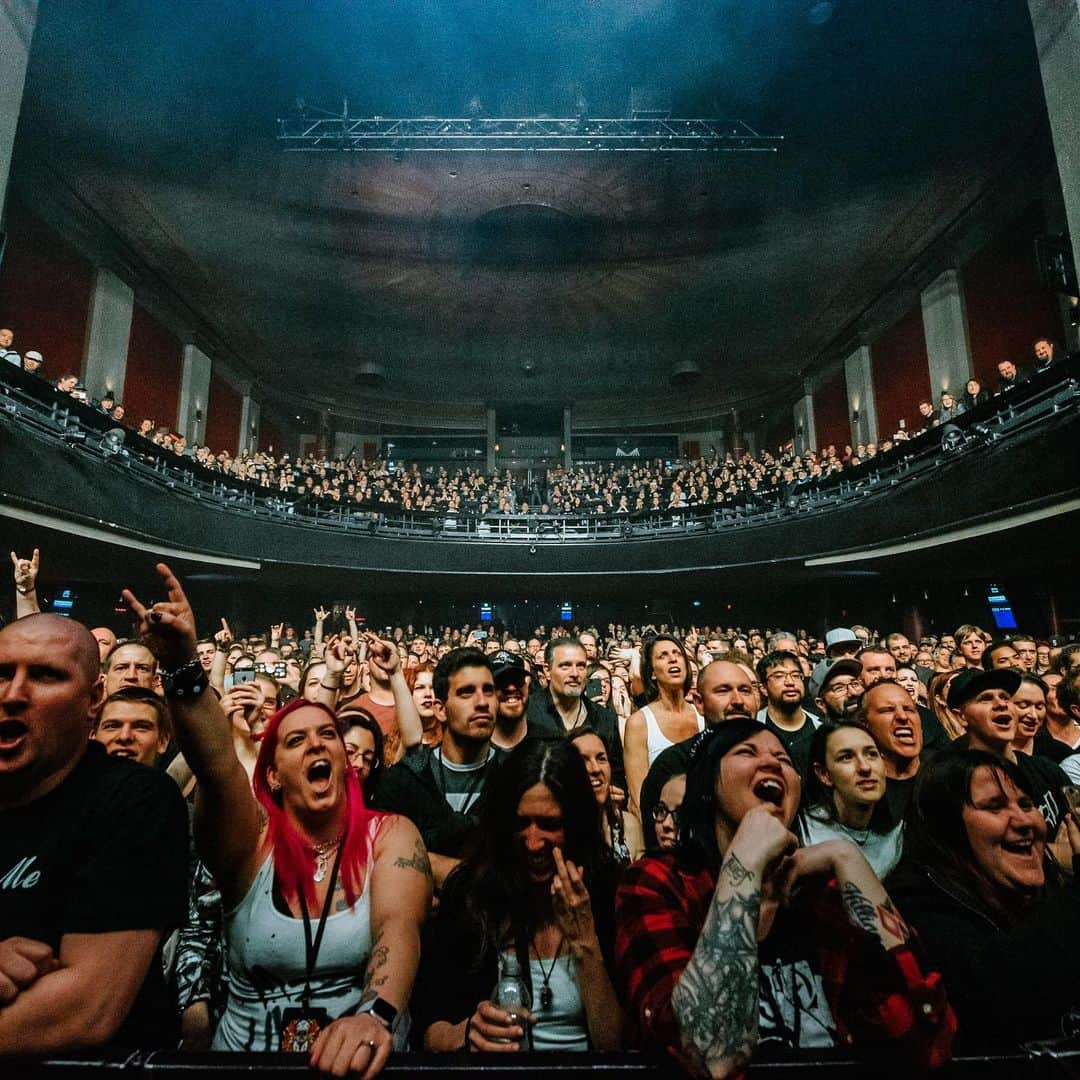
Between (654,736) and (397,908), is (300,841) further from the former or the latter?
(654,736)

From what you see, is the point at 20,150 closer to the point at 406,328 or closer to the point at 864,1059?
the point at 406,328

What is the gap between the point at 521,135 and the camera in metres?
11.0

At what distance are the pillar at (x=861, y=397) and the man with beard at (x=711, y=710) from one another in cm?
1545

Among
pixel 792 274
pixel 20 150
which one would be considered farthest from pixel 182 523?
pixel 792 274

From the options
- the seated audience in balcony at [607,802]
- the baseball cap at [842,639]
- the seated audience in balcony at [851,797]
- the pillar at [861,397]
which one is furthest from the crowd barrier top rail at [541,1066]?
the pillar at [861,397]

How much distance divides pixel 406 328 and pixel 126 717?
16975 millimetres

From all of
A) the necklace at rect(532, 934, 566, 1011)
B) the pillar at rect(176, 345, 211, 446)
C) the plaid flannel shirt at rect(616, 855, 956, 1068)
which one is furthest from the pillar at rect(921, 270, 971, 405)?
the pillar at rect(176, 345, 211, 446)

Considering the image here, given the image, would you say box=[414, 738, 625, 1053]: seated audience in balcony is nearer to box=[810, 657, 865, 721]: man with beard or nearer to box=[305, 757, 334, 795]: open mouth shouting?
box=[305, 757, 334, 795]: open mouth shouting

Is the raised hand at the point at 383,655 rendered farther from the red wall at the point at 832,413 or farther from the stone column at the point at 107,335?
the red wall at the point at 832,413

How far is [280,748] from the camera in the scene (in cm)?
182

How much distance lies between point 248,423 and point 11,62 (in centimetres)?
1351

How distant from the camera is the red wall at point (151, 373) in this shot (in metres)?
14.4

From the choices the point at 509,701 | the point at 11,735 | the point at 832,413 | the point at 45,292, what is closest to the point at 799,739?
the point at 509,701

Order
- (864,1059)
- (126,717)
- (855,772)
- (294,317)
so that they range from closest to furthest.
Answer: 1. (864,1059)
2. (855,772)
3. (126,717)
4. (294,317)
